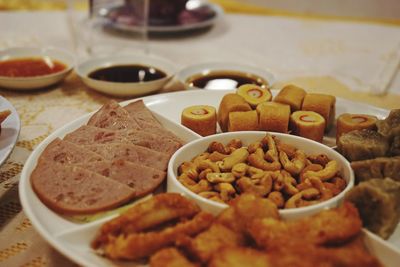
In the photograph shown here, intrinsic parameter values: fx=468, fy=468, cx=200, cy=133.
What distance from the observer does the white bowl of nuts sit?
1.54 meters

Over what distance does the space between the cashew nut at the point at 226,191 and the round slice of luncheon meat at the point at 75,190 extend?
0.30 m

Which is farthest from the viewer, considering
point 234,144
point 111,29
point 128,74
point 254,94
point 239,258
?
point 111,29

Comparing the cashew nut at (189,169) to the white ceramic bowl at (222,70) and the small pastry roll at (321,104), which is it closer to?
the small pastry roll at (321,104)

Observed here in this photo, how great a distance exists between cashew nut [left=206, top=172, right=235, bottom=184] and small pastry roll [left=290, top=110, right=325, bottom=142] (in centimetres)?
50

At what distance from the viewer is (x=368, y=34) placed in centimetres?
372

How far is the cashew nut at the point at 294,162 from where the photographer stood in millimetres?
1700

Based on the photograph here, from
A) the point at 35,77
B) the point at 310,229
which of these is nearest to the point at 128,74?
the point at 35,77

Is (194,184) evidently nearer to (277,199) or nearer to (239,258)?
(277,199)

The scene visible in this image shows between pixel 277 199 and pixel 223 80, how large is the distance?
1345mm

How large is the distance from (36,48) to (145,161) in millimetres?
1597

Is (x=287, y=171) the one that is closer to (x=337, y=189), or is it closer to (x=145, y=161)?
(x=337, y=189)

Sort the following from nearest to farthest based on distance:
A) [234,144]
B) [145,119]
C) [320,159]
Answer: [320,159], [234,144], [145,119]

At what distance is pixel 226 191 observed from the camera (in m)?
1.58

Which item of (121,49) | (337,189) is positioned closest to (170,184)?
(337,189)
